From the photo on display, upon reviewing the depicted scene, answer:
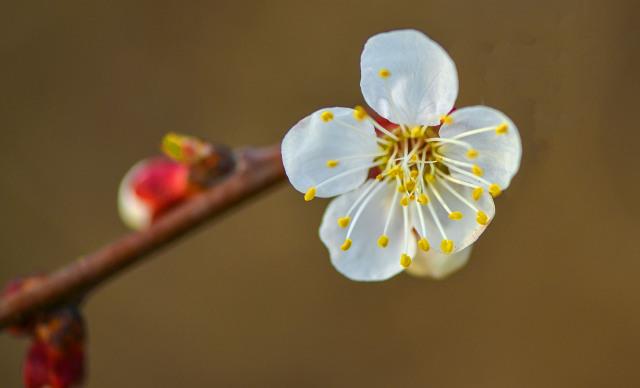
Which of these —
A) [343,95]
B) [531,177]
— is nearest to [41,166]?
[343,95]

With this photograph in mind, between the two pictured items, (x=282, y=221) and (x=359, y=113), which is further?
(x=282, y=221)

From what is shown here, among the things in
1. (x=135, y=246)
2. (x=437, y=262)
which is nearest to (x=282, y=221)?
(x=135, y=246)

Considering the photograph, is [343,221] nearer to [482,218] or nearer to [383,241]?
[383,241]

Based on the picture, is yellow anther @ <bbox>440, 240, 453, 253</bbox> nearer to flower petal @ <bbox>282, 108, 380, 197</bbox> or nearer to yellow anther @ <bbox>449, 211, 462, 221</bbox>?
yellow anther @ <bbox>449, 211, 462, 221</bbox>

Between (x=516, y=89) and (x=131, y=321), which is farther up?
(x=131, y=321)

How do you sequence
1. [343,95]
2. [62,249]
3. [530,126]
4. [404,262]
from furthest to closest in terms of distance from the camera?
[62,249]
[343,95]
[530,126]
[404,262]

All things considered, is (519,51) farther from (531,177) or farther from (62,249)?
(62,249)
